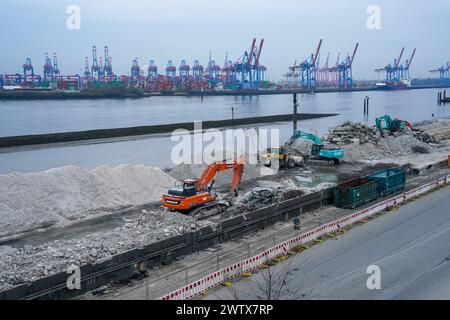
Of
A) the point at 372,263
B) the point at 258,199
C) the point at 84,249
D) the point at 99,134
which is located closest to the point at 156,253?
the point at 84,249

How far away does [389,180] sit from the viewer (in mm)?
14742

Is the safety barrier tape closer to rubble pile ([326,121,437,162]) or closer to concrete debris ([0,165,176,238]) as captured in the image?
concrete debris ([0,165,176,238])

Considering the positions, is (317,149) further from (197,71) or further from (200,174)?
(197,71)

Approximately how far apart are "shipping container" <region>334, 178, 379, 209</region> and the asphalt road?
1470 mm

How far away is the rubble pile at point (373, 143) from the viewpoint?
2266 cm

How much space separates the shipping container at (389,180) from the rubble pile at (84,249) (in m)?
6.36

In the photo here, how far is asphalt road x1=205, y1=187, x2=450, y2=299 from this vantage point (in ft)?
25.1

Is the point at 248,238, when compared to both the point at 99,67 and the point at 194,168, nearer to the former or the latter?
the point at 194,168

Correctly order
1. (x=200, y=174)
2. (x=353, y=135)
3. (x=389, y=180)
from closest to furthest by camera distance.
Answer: (x=389, y=180), (x=200, y=174), (x=353, y=135)

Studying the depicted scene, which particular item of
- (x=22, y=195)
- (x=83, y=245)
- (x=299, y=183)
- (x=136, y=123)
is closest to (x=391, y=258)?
(x=83, y=245)

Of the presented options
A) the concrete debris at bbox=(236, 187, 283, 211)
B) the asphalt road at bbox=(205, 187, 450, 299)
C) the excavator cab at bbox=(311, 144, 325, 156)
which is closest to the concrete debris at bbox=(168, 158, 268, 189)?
the concrete debris at bbox=(236, 187, 283, 211)

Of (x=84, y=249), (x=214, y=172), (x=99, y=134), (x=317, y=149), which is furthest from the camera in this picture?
(x=99, y=134)

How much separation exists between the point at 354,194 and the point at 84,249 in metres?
7.85

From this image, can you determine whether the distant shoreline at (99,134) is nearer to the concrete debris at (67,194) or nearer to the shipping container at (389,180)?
the shipping container at (389,180)
